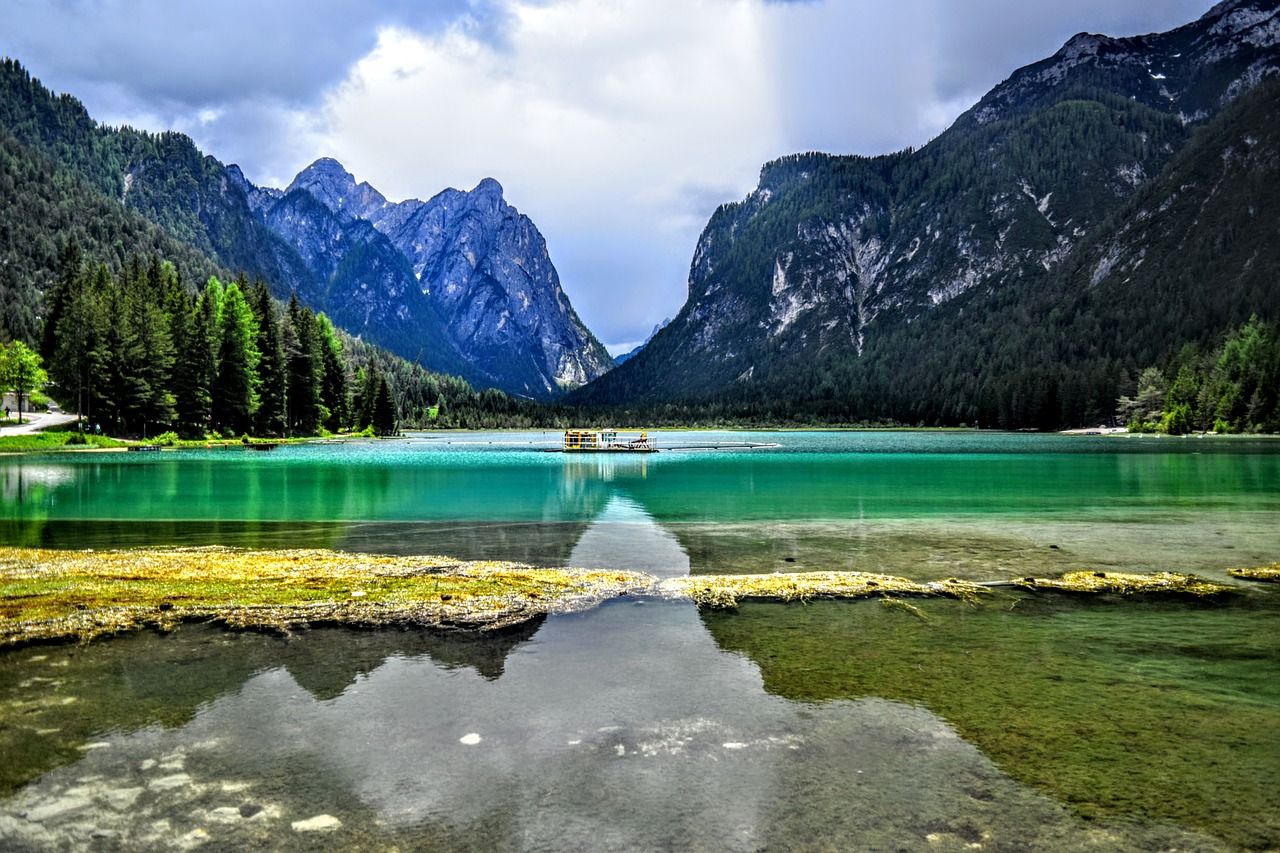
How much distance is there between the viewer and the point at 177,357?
336 feet

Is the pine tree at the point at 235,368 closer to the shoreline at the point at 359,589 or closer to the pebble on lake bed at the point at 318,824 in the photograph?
the shoreline at the point at 359,589

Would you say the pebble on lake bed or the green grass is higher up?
the green grass

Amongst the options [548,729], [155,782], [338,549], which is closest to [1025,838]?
[548,729]

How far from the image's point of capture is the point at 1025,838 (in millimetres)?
7320

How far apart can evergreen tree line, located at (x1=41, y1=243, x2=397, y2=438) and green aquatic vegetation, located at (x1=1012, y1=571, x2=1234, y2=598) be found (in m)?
107

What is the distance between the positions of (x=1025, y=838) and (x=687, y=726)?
14.2ft

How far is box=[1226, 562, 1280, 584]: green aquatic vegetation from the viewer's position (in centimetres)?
2081

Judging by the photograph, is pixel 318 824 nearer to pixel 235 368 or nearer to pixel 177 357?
pixel 177 357

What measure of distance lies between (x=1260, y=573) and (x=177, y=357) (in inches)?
4544

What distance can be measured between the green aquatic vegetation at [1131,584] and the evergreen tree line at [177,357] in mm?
107276

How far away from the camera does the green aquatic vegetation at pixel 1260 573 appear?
68.3ft

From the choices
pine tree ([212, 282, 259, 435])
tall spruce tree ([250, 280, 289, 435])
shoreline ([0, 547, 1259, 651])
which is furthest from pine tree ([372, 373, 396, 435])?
shoreline ([0, 547, 1259, 651])

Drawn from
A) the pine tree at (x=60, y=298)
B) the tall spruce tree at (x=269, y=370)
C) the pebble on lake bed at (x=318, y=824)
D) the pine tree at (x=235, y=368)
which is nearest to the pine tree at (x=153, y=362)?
the pine tree at (x=235, y=368)

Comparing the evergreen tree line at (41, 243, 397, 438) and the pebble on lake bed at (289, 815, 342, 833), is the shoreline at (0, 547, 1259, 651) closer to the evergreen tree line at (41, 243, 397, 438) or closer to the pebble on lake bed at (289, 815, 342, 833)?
the pebble on lake bed at (289, 815, 342, 833)
